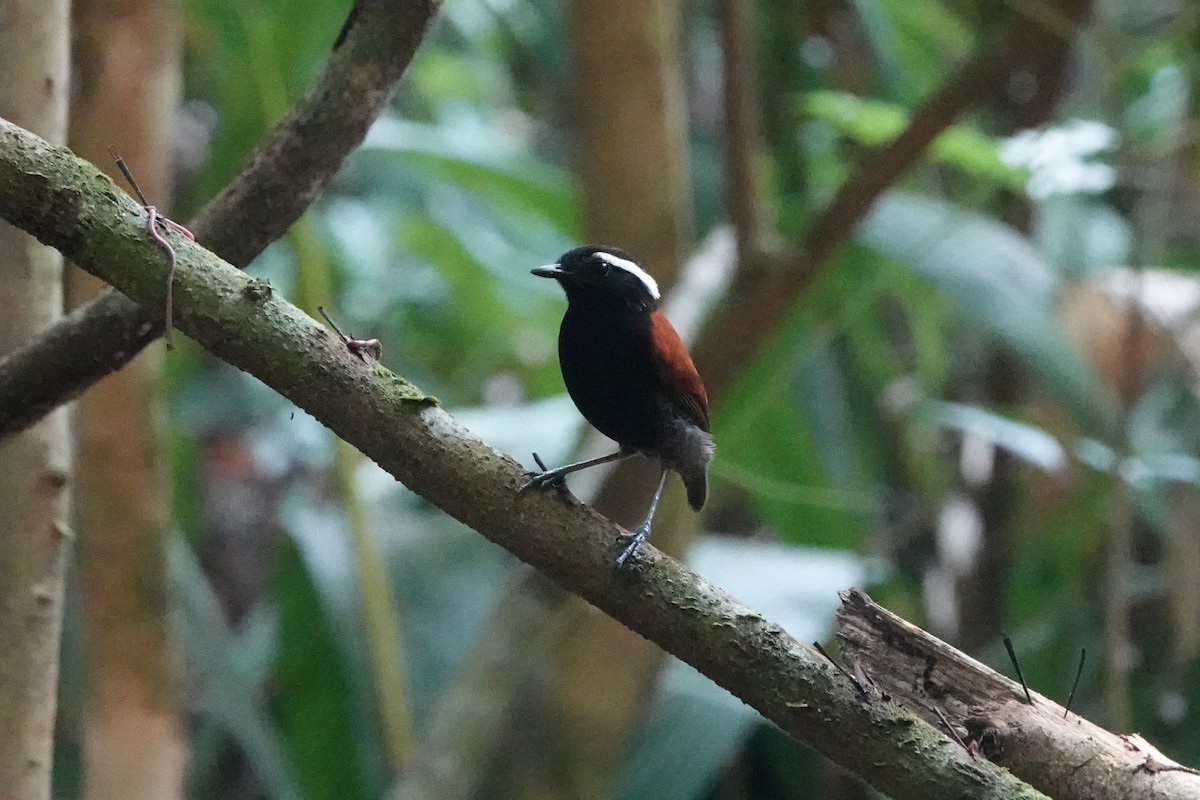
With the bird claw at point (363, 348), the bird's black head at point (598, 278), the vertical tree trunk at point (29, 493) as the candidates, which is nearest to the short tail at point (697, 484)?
the bird's black head at point (598, 278)

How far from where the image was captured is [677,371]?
5.11ft

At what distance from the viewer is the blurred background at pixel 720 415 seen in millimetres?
2139

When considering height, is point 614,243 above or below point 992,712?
above

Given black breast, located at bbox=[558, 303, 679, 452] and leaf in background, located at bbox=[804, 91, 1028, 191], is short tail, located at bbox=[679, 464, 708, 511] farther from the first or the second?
leaf in background, located at bbox=[804, 91, 1028, 191]

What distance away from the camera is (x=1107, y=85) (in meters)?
2.43

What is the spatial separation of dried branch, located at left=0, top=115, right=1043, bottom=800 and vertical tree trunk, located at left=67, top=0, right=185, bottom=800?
0.92 metres

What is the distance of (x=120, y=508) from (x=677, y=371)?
38.8 inches

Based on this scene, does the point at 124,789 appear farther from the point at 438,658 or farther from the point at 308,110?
the point at 308,110

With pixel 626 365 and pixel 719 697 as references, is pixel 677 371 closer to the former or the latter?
pixel 626 365

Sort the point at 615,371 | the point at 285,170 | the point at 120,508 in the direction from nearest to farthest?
the point at 285,170 → the point at 615,371 → the point at 120,508

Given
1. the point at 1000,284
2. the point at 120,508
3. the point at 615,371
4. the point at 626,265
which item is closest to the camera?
the point at 615,371

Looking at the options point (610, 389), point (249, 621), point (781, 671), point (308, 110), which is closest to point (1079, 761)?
point (781, 671)

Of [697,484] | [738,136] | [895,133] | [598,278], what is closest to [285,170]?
[598,278]

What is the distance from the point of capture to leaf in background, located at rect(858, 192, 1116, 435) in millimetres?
2334
